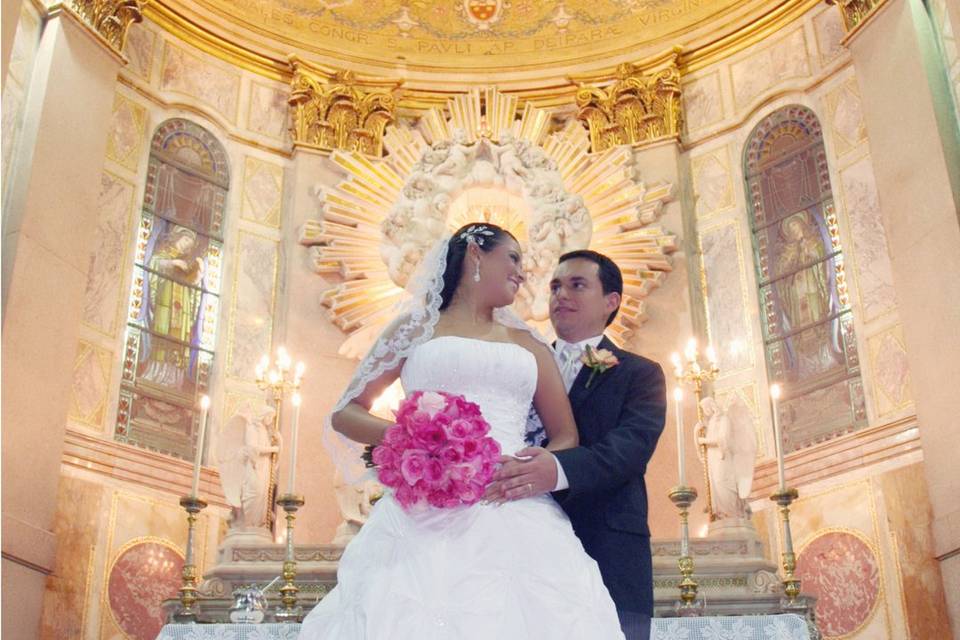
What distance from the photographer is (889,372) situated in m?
7.90

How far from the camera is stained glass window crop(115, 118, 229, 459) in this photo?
8.59 metres

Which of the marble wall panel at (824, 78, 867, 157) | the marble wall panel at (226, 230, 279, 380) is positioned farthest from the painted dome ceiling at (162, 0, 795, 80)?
the marble wall panel at (226, 230, 279, 380)

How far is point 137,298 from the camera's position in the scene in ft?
29.1

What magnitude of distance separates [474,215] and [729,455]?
3456 mm

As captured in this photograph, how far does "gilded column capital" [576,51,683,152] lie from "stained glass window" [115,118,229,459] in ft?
11.3

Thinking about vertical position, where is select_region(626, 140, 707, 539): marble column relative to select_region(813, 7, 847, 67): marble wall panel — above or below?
below

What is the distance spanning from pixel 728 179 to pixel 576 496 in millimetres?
7416

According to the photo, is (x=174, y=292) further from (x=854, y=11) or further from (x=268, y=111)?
(x=854, y=11)

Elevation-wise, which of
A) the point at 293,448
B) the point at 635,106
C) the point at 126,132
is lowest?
the point at 293,448

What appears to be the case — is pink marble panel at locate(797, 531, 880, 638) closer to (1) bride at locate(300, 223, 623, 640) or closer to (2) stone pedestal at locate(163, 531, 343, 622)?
(2) stone pedestal at locate(163, 531, 343, 622)

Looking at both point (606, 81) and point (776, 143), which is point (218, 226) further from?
point (776, 143)

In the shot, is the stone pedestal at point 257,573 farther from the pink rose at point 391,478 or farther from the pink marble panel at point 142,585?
the pink rose at point 391,478

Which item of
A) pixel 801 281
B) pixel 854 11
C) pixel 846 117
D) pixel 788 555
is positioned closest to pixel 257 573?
pixel 788 555

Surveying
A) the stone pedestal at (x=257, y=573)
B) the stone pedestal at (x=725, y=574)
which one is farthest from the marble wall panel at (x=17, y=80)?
the stone pedestal at (x=725, y=574)
